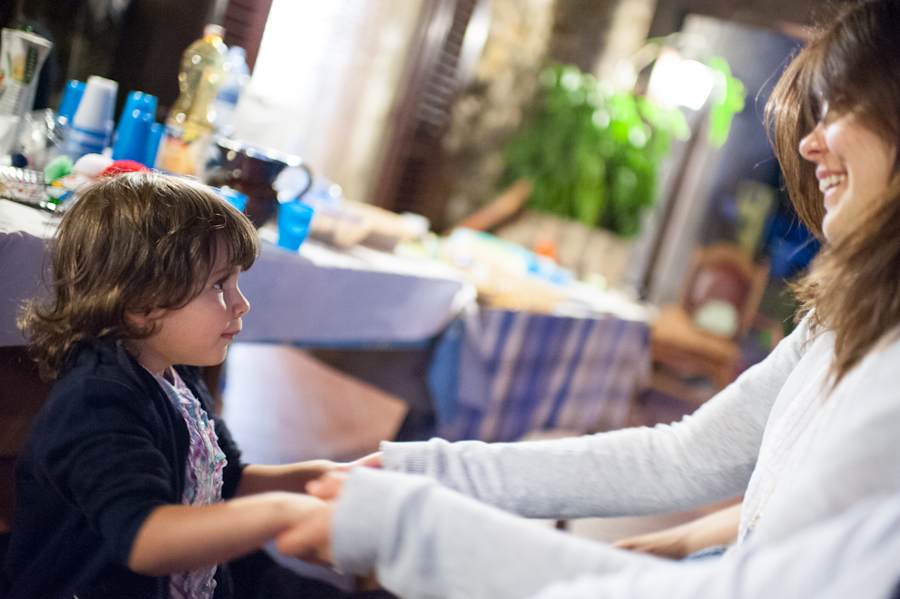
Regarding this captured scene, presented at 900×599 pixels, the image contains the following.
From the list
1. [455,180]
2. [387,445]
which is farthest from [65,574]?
[455,180]

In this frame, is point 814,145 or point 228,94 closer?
point 814,145

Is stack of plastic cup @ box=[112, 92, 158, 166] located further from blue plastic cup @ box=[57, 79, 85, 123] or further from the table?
the table

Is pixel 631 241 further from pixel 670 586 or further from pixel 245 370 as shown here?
pixel 670 586

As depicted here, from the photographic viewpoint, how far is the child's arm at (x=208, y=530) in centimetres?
73

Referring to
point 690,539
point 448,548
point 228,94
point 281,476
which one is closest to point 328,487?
point 448,548

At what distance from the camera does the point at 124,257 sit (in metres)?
0.90

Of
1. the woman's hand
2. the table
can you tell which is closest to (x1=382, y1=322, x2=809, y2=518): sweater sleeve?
the woman's hand

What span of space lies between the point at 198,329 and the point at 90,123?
90cm

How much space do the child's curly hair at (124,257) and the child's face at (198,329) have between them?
2 centimetres

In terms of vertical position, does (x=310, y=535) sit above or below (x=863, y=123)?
below

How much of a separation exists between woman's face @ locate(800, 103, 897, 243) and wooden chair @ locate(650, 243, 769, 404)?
3.92 metres

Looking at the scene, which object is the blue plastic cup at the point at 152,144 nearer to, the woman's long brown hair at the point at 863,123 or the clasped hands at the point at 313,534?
the clasped hands at the point at 313,534

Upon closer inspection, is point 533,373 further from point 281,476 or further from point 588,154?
point 588,154

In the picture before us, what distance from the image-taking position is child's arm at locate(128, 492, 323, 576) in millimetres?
731
